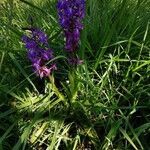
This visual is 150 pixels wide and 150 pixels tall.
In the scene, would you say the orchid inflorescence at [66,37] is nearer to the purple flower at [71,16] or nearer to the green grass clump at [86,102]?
the purple flower at [71,16]

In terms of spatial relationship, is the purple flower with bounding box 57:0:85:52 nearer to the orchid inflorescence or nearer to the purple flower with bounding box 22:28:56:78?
the orchid inflorescence

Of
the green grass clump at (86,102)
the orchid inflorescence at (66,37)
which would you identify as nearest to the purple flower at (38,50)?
the orchid inflorescence at (66,37)

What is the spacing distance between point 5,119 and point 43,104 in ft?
1.03

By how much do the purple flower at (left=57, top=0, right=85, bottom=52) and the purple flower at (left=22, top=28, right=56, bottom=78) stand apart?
6.2 inches

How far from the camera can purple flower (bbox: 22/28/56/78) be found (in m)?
2.59

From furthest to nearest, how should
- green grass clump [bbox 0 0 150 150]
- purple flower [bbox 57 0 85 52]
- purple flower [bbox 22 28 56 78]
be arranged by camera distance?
green grass clump [bbox 0 0 150 150] → purple flower [bbox 22 28 56 78] → purple flower [bbox 57 0 85 52]

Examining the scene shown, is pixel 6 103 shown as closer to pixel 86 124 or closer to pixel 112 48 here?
pixel 86 124

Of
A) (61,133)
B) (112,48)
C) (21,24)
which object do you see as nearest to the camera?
(61,133)

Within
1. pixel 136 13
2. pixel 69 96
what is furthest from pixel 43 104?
pixel 136 13

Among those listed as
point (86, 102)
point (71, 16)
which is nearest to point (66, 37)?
point (71, 16)

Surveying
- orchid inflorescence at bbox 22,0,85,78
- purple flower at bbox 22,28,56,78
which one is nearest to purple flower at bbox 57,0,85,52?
orchid inflorescence at bbox 22,0,85,78

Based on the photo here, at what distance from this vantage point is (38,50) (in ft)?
8.58

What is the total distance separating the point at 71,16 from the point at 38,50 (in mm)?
309

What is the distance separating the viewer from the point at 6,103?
3078mm
